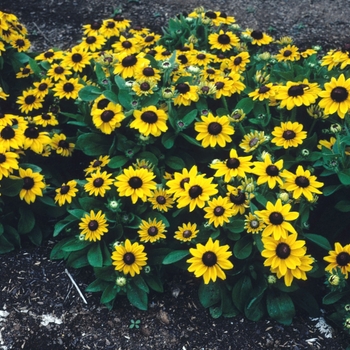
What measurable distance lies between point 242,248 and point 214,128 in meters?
0.68

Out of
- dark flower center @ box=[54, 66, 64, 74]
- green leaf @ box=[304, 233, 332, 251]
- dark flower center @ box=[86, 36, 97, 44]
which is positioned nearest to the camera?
green leaf @ box=[304, 233, 332, 251]

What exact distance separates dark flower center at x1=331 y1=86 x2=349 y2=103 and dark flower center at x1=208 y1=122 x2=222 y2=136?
0.61 metres

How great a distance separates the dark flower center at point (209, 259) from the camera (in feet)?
8.18

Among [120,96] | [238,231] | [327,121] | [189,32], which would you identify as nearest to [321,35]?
[189,32]

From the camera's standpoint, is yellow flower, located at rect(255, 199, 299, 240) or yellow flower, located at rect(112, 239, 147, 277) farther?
yellow flower, located at rect(112, 239, 147, 277)

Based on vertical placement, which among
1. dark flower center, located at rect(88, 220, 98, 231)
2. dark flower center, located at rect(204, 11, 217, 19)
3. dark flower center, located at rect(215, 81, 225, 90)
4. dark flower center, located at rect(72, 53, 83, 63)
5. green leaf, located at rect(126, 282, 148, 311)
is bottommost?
green leaf, located at rect(126, 282, 148, 311)

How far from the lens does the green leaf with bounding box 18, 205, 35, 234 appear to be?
3057 millimetres

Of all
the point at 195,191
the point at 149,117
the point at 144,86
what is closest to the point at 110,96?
the point at 144,86

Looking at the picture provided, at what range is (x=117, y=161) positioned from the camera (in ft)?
9.80

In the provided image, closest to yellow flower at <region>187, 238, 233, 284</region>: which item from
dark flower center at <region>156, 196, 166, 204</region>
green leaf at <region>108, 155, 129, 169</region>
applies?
dark flower center at <region>156, 196, 166, 204</region>

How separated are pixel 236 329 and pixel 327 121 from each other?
1.30 m

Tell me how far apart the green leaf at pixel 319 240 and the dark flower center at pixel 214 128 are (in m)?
0.73

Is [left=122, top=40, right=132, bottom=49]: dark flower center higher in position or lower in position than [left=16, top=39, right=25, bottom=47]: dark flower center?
higher

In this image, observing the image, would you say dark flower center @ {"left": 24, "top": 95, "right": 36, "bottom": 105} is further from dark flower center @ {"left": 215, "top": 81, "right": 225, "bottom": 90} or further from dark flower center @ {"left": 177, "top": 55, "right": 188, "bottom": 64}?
dark flower center @ {"left": 215, "top": 81, "right": 225, "bottom": 90}
